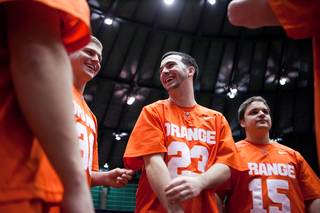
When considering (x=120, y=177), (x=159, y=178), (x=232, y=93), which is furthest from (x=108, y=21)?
(x=159, y=178)

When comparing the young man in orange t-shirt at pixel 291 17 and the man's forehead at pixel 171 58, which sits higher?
the man's forehead at pixel 171 58

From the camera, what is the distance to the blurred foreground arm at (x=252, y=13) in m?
1.24

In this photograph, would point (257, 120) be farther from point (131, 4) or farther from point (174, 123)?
point (131, 4)

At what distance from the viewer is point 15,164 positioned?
0.75 m

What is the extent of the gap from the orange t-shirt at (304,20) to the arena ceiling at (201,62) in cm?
1038

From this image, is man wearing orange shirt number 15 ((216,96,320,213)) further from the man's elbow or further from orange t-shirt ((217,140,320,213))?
the man's elbow

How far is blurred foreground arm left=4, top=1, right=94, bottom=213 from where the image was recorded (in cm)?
73

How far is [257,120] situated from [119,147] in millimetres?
13885

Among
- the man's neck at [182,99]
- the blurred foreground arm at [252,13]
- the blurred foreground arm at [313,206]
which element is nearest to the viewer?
the blurred foreground arm at [252,13]

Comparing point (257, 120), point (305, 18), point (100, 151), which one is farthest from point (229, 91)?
point (305, 18)

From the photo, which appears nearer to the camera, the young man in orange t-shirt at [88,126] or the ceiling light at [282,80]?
the young man in orange t-shirt at [88,126]

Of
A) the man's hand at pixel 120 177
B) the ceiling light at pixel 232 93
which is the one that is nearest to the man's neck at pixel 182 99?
the man's hand at pixel 120 177

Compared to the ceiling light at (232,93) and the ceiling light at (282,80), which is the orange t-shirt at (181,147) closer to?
the ceiling light at (232,93)

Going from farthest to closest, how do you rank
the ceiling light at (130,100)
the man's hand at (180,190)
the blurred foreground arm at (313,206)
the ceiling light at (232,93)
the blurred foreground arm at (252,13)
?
1. the ceiling light at (232,93)
2. the ceiling light at (130,100)
3. the blurred foreground arm at (313,206)
4. the man's hand at (180,190)
5. the blurred foreground arm at (252,13)
